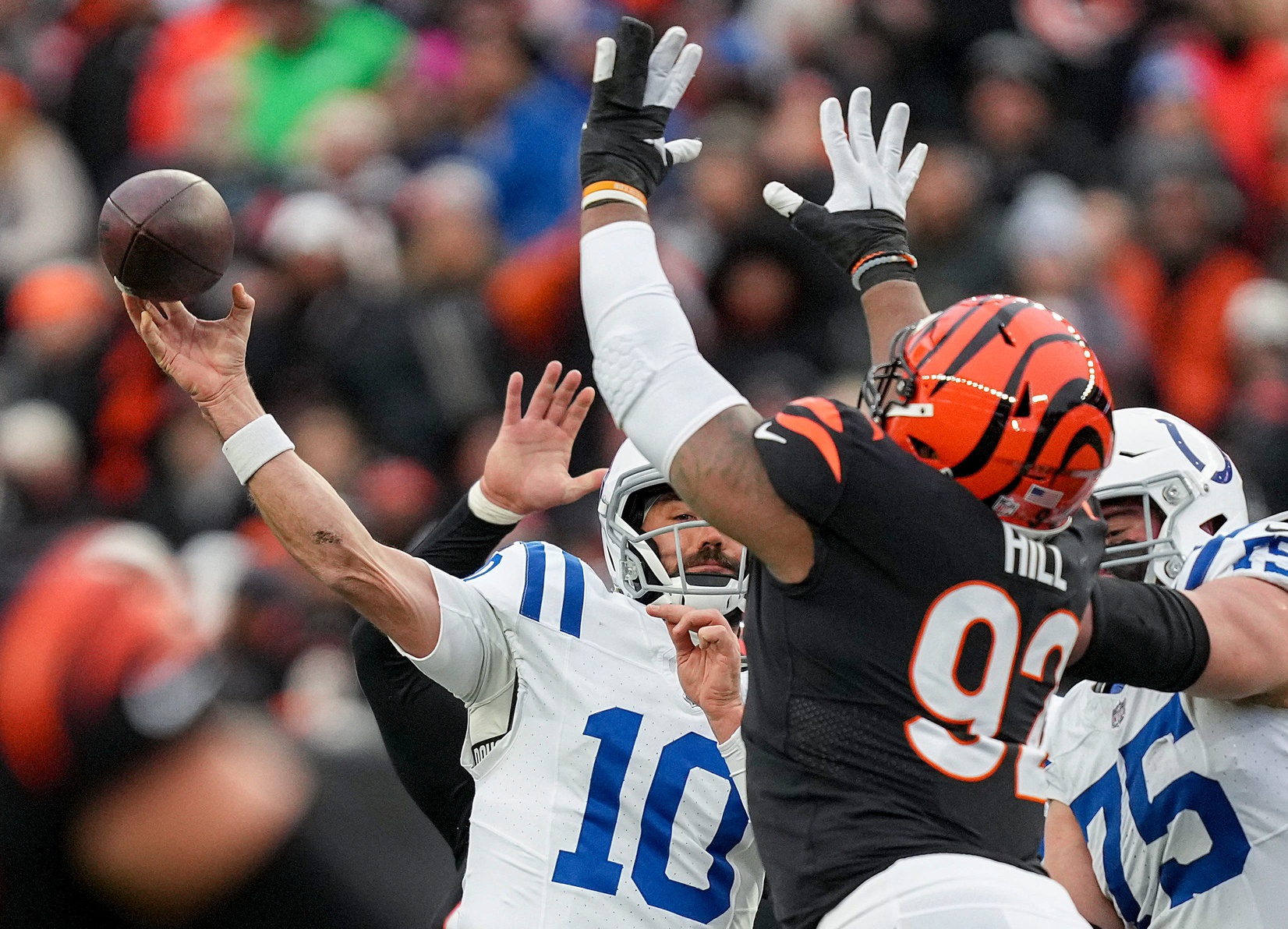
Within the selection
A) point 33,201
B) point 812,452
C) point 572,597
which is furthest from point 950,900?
point 33,201

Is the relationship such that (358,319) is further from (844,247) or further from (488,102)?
(844,247)

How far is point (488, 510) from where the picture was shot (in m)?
4.29

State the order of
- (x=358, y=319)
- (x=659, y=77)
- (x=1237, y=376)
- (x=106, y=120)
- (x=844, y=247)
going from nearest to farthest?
1. (x=659, y=77)
2. (x=844, y=247)
3. (x=1237, y=376)
4. (x=358, y=319)
5. (x=106, y=120)

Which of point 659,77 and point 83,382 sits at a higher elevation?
point 659,77

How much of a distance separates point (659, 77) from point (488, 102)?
22.4ft

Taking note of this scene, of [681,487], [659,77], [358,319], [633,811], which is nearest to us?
[681,487]

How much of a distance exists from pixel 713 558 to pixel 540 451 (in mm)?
555

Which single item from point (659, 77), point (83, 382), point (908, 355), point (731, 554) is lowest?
point (83, 382)

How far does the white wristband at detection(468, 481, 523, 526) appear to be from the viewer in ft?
14.0

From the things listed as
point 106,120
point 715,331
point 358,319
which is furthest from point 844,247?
point 106,120

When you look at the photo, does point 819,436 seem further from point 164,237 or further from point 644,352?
point 164,237

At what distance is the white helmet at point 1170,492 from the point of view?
13.3 feet

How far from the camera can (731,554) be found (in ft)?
13.4

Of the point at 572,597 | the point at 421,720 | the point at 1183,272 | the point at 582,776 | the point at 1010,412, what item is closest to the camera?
the point at 1010,412
